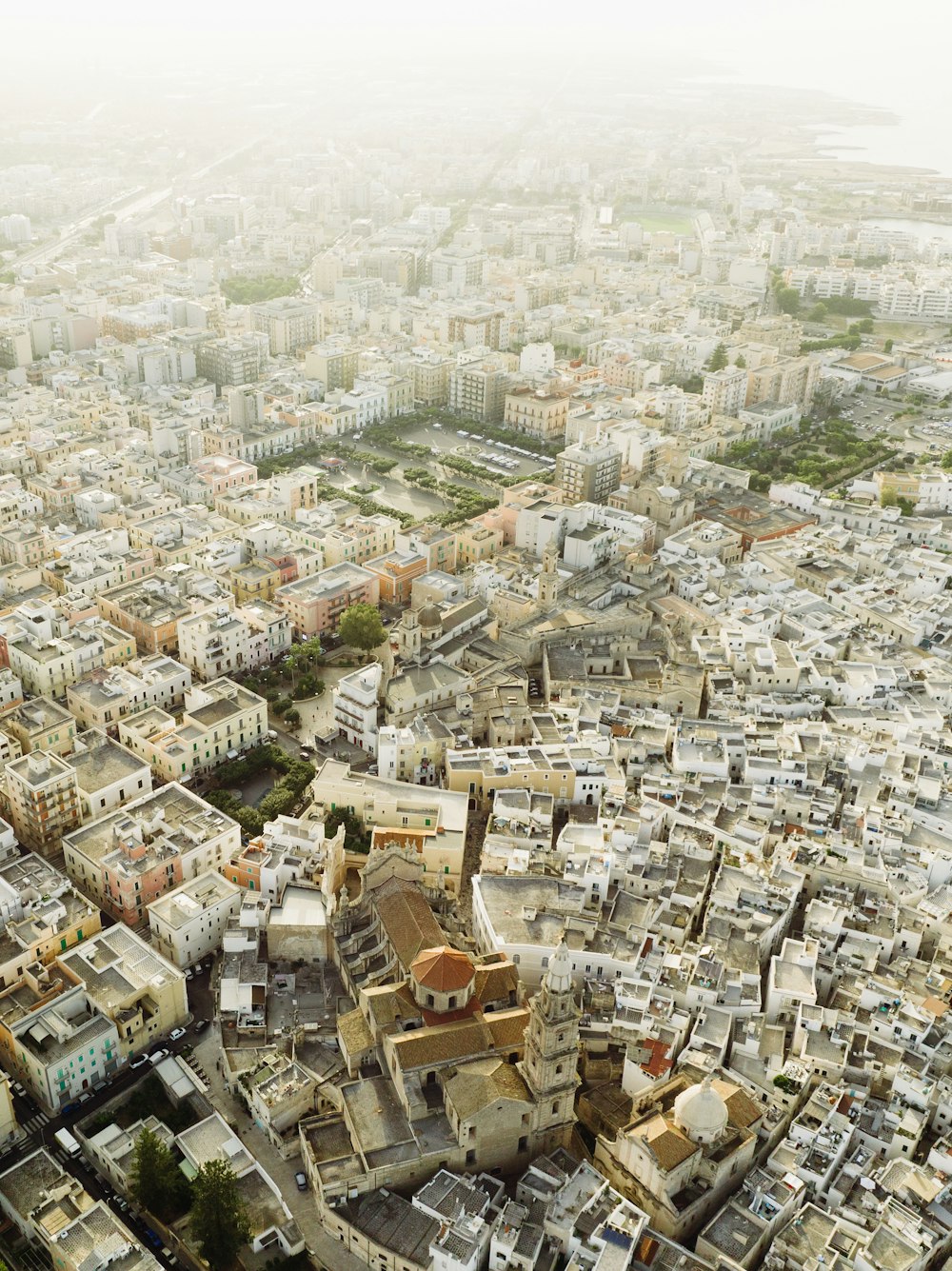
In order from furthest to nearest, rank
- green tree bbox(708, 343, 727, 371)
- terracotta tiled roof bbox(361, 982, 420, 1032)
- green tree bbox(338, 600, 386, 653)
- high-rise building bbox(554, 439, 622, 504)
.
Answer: green tree bbox(708, 343, 727, 371) → high-rise building bbox(554, 439, 622, 504) → green tree bbox(338, 600, 386, 653) → terracotta tiled roof bbox(361, 982, 420, 1032)

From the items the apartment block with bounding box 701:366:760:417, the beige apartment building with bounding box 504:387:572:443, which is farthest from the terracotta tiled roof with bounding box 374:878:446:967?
the apartment block with bounding box 701:366:760:417

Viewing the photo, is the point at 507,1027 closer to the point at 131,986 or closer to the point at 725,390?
the point at 131,986

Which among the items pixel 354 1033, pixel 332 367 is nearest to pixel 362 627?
pixel 354 1033

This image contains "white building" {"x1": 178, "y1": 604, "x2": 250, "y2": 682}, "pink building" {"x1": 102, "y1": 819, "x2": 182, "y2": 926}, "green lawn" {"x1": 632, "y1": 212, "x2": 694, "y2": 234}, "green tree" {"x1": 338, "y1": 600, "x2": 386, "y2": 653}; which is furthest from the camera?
"green lawn" {"x1": 632, "y1": 212, "x2": 694, "y2": 234}

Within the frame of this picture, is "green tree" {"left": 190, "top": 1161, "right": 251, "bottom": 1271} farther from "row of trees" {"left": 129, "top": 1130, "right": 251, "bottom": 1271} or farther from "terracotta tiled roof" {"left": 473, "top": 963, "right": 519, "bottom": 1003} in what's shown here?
"terracotta tiled roof" {"left": 473, "top": 963, "right": 519, "bottom": 1003}

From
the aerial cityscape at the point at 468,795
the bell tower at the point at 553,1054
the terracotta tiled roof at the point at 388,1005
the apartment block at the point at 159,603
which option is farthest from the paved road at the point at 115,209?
the bell tower at the point at 553,1054

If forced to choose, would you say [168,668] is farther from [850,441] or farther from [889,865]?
[850,441]

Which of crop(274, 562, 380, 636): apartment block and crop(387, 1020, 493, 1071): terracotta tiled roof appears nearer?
crop(387, 1020, 493, 1071): terracotta tiled roof
